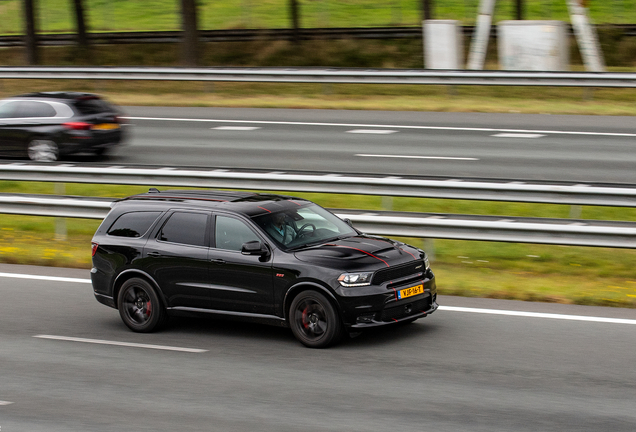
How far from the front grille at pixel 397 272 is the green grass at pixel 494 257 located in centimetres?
202

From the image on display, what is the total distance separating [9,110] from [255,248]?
12939mm

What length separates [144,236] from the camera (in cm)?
997

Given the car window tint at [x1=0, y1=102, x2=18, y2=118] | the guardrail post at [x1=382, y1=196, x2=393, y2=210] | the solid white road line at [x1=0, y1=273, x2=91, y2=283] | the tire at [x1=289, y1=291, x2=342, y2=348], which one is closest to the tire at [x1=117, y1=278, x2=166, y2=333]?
the tire at [x1=289, y1=291, x2=342, y2=348]

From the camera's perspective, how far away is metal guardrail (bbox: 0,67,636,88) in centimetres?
2297

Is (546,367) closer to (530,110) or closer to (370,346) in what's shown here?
(370,346)

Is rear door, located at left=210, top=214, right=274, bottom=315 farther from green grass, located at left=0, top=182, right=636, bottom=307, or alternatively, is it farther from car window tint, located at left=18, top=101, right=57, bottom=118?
car window tint, located at left=18, top=101, right=57, bottom=118

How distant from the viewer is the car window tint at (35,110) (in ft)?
64.5

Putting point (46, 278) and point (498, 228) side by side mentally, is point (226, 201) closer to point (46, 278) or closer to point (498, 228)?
point (498, 228)

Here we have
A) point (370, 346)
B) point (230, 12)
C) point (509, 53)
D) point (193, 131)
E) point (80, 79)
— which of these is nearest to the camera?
point (370, 346)

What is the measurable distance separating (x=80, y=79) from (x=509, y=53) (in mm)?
13201

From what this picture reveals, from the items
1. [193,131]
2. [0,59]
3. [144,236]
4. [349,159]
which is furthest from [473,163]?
[0,59]

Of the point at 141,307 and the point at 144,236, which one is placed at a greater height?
the point at 144,236

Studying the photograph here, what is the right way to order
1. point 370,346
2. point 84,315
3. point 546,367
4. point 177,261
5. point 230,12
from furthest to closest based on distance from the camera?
1. point 230,12
2. point 84,315
3. point 177,261
4. point 370,346
5. point 546,367

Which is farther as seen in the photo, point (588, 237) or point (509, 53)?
point (509, 53)
